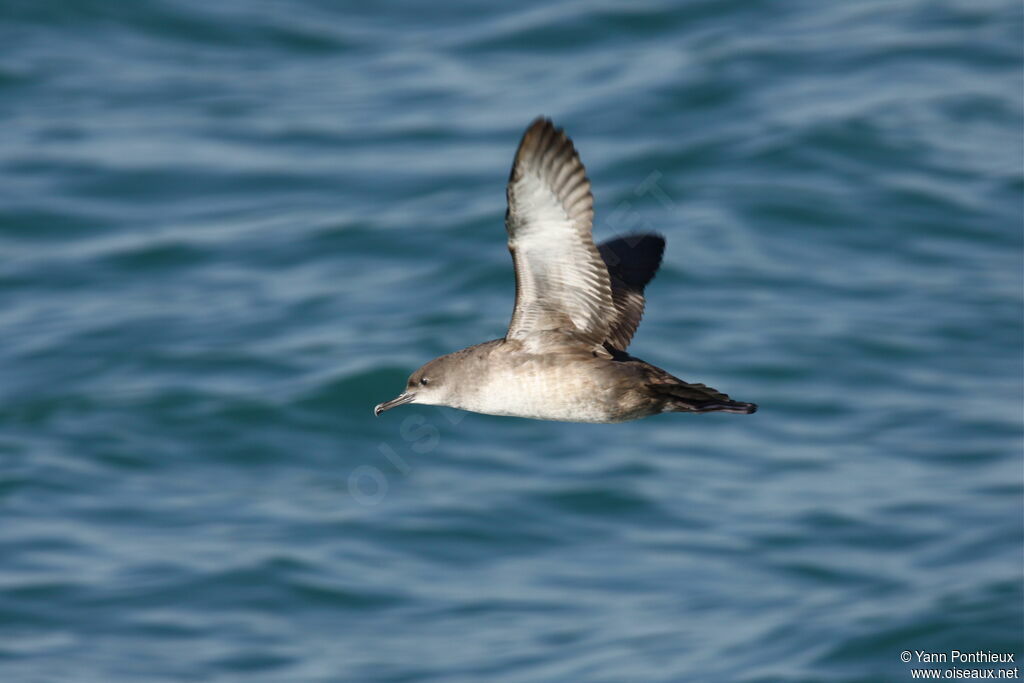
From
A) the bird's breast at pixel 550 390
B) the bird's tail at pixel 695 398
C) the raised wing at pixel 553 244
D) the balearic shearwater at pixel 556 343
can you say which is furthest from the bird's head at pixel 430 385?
the bird's tail at pixel 695 398

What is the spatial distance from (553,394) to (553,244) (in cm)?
73

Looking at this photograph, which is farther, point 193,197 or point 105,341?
point 193,197

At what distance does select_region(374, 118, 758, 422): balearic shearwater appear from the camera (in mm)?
7062

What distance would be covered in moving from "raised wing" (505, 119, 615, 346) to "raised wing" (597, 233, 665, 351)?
0.99 ft

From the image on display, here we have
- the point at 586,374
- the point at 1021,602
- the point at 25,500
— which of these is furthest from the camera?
the point at 25,500

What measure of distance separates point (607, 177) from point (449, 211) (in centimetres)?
257

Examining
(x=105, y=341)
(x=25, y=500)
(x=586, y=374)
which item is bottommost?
(x=586, y=374)

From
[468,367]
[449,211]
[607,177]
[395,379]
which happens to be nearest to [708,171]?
[607,177]

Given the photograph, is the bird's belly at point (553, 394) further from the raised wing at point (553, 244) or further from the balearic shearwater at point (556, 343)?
the raised wing at point (553, 244)

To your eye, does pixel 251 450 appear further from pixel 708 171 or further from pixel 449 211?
pixel 708 171

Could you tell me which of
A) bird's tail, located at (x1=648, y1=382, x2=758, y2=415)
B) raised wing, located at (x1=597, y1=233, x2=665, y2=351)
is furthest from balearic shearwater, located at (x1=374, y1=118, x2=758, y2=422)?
raised wing, located at (x1=597, y1=233, x2=665, y2=351)

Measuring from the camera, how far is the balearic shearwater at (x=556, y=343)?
7.06 m

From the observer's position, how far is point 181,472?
19359 mm

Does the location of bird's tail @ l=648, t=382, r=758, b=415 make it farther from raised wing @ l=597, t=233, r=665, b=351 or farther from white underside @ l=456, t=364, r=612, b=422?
raised wing @ l=597, t=233, r=665, b=351
